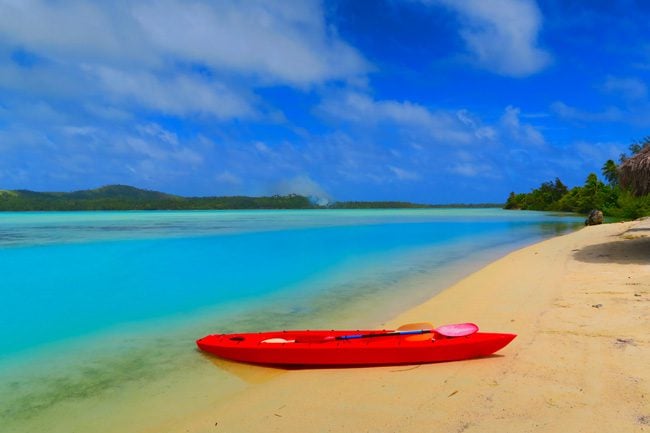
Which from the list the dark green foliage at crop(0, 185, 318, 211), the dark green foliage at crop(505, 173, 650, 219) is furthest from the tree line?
the dark green foliage at crop(0, 185, 318, 211)

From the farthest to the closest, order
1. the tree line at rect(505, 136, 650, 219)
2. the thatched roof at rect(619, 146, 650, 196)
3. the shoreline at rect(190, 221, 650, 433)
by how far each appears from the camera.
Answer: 1. the tree line at rect(505, 136, 650, 219)
2. the thatched roof at rect(619, 146, 650, 196)
3. the shoreline at rect(190, 221, 650, 433)

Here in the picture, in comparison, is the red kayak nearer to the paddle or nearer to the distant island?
the paddle

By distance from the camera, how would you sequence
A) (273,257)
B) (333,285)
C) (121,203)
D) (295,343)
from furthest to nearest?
(121,203), (273,257), (333,285), (295,343)

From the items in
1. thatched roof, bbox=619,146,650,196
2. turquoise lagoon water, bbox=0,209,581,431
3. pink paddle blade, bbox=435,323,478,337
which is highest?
thatched roof, bbox=619,146,650,196

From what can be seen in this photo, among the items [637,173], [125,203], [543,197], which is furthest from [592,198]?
[125,203]

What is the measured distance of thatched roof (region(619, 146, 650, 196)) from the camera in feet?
31.3

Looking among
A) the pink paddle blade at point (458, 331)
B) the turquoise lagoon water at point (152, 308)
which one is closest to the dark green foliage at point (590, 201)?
the turquoise lagoon water at point (152, 308)

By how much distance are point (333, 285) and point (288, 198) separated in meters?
128

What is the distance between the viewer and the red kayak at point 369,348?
13.4 ft

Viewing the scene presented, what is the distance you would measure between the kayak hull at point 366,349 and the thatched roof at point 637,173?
792 cm

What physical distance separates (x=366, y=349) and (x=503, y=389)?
4.13 ft

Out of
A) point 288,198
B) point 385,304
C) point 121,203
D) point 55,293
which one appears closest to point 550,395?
point 385,304

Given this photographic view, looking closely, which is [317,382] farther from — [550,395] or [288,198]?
[288,198]

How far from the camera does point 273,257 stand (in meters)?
15.2
